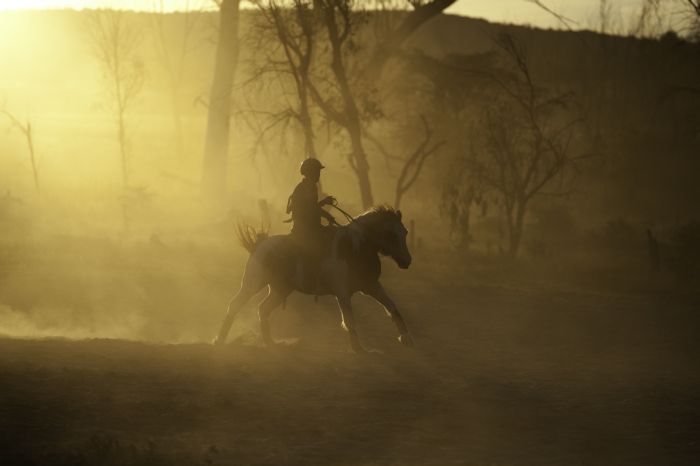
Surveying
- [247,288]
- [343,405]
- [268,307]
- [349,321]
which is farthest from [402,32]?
[343,405]

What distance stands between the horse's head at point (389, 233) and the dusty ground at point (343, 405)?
134 cm

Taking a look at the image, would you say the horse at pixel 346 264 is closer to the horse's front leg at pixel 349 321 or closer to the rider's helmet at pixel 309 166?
Result: the horse's front leg at pixel 349 321

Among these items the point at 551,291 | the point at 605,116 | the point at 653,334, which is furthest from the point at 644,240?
the point at 605,116

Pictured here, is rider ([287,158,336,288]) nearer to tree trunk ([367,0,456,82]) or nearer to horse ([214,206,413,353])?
horse ([214,206,413,353])

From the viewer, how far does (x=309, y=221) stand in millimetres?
13867

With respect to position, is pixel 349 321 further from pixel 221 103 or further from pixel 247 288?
pixel 221 103

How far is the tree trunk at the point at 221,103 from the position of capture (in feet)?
127


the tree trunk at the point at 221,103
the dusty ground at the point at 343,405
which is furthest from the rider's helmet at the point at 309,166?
the tree trunk at the point at 221,103

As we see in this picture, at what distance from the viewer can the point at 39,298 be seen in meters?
20.7

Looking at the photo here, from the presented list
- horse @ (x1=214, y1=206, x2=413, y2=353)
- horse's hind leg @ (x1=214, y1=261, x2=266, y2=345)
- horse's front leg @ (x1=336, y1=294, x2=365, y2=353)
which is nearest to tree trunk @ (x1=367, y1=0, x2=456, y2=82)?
horse @ (x1=214, y1=206, x2=413, y2=353)

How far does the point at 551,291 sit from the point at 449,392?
11656 millimetres

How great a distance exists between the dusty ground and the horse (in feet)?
2.23

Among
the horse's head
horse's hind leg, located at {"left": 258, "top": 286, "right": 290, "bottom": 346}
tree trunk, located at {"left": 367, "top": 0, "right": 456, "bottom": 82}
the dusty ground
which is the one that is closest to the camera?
the dusty ground

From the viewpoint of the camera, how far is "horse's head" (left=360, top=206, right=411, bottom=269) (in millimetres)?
13816
